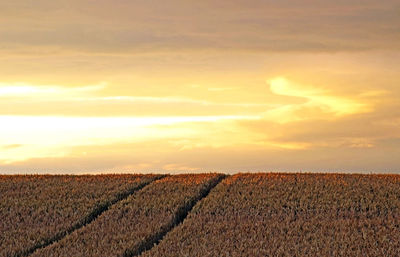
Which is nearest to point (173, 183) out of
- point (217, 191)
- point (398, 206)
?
point (217, 191)

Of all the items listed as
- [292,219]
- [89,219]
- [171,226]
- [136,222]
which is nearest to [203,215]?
A: [171,226]

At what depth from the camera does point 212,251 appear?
13273mm

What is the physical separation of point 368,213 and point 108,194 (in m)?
8.98

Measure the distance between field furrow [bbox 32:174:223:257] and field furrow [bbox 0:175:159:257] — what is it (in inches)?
25.5

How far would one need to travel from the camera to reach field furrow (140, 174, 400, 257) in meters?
13.6

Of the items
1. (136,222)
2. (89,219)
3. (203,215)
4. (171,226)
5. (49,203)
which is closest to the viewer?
(171,226)

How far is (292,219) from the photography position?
55.0 feet

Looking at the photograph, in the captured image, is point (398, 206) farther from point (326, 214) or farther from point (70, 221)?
point (70, 221)

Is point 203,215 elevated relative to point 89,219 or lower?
elevated

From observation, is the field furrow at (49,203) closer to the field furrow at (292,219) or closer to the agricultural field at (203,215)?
the agricultural field at (203,215)

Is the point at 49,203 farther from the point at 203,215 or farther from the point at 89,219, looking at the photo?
the point at 203,215

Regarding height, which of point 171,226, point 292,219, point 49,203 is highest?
point 49,203

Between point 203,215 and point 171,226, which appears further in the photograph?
point 203,215

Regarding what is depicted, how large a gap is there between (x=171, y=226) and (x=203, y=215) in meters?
1.21
